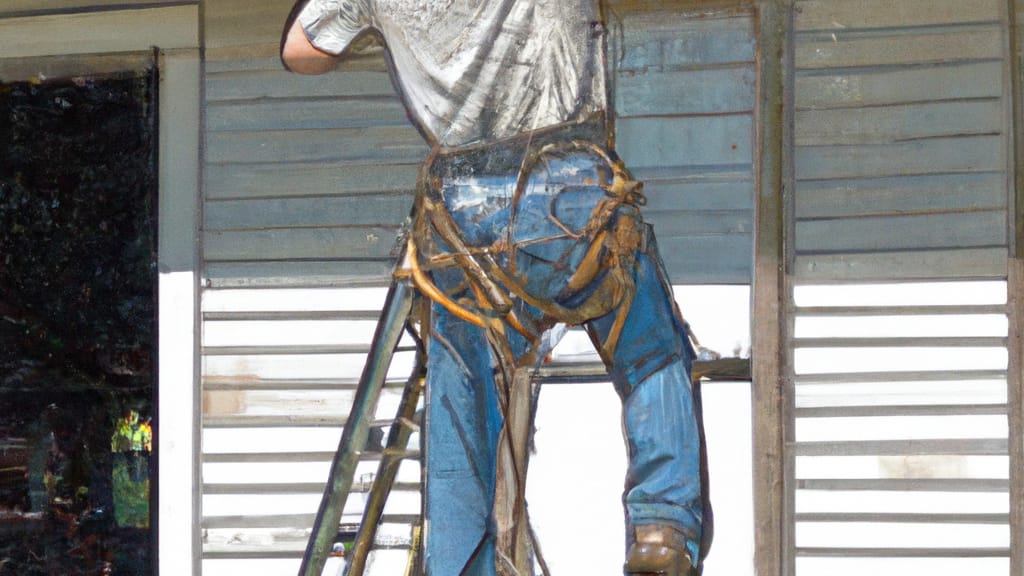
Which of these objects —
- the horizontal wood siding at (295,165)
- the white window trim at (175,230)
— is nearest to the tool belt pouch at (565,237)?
the horizontal wood siding at (295,165)

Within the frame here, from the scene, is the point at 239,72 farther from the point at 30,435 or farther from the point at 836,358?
the point at 836,358

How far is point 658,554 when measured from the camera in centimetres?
416

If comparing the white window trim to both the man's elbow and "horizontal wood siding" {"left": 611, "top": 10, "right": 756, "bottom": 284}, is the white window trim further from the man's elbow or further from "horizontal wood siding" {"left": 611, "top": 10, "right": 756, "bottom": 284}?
"horizontal wood siding" {"left": 611, "top": 10, "right": 756, "bottom": 284}

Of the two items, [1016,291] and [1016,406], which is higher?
[1016,291]

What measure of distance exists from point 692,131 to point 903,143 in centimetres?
64

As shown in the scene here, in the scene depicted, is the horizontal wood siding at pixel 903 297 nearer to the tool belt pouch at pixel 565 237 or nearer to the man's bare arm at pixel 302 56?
the tool belt pouch at pixel 565 237

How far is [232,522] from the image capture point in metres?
4.46

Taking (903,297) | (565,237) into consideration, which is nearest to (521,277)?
(565,237)

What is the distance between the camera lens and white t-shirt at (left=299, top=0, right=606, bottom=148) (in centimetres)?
436

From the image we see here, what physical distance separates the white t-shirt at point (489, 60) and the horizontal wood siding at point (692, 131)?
129mm

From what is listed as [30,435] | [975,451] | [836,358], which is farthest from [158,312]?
[975,451]

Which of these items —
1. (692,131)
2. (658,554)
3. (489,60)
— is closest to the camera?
(658,554)

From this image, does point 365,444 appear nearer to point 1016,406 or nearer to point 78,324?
point 78,324

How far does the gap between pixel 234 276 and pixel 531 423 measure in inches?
42.9
